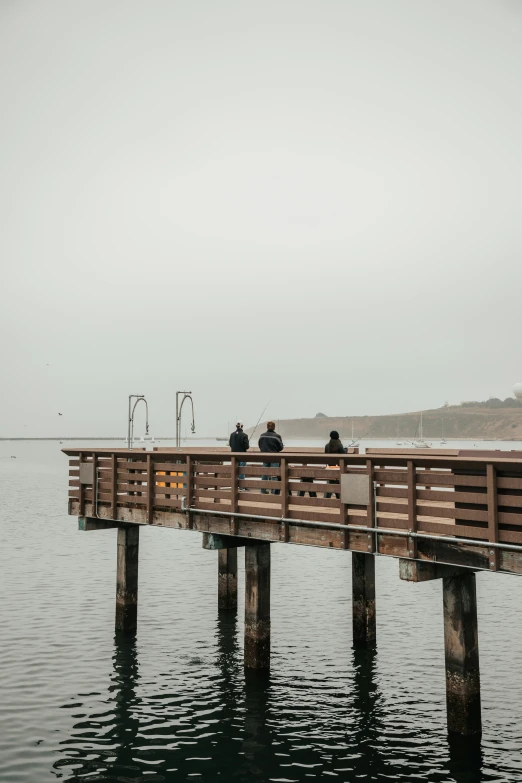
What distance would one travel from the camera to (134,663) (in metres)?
18.2

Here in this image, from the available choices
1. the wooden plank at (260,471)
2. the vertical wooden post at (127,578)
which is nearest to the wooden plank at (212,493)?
the wooden plank at (260,471)

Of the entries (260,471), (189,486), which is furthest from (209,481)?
(260,471)

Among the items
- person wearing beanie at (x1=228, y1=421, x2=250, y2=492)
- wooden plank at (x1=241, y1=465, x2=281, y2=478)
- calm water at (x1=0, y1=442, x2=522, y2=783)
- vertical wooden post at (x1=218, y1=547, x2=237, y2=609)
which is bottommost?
calm water at (x1=0, y1=442, x2=522, y2=783)

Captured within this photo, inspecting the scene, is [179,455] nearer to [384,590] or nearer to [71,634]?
[71,634]

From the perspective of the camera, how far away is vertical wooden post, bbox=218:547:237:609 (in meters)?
22.2

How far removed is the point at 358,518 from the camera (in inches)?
523

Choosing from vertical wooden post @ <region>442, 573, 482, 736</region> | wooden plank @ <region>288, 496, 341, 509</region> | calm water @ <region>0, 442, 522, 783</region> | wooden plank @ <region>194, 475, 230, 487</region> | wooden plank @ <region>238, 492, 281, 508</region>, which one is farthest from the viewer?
wooden plank @ <region>194, 475, 230, 487</region>

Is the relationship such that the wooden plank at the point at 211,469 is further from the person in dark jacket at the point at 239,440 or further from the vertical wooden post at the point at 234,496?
the person in dark jacket at the point at 239,440

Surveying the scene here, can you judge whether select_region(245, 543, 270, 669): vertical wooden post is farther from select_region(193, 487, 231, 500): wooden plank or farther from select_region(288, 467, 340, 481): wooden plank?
select_region(288, 467, 340, 481): wooden plank

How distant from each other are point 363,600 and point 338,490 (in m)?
6.89

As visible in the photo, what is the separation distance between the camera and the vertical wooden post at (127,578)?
19.9m

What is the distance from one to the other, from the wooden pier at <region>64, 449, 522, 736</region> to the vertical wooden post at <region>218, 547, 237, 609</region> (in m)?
3.07

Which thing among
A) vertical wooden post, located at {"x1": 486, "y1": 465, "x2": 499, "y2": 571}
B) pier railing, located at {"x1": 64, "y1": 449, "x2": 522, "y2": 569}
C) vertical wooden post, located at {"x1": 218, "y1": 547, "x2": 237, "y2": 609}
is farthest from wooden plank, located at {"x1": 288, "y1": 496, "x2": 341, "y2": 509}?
vertical wooden post, located at {"x1": 218, "y1": 547, "x2": 237, "y2": 609}

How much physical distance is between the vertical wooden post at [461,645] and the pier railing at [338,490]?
45.9 inches
